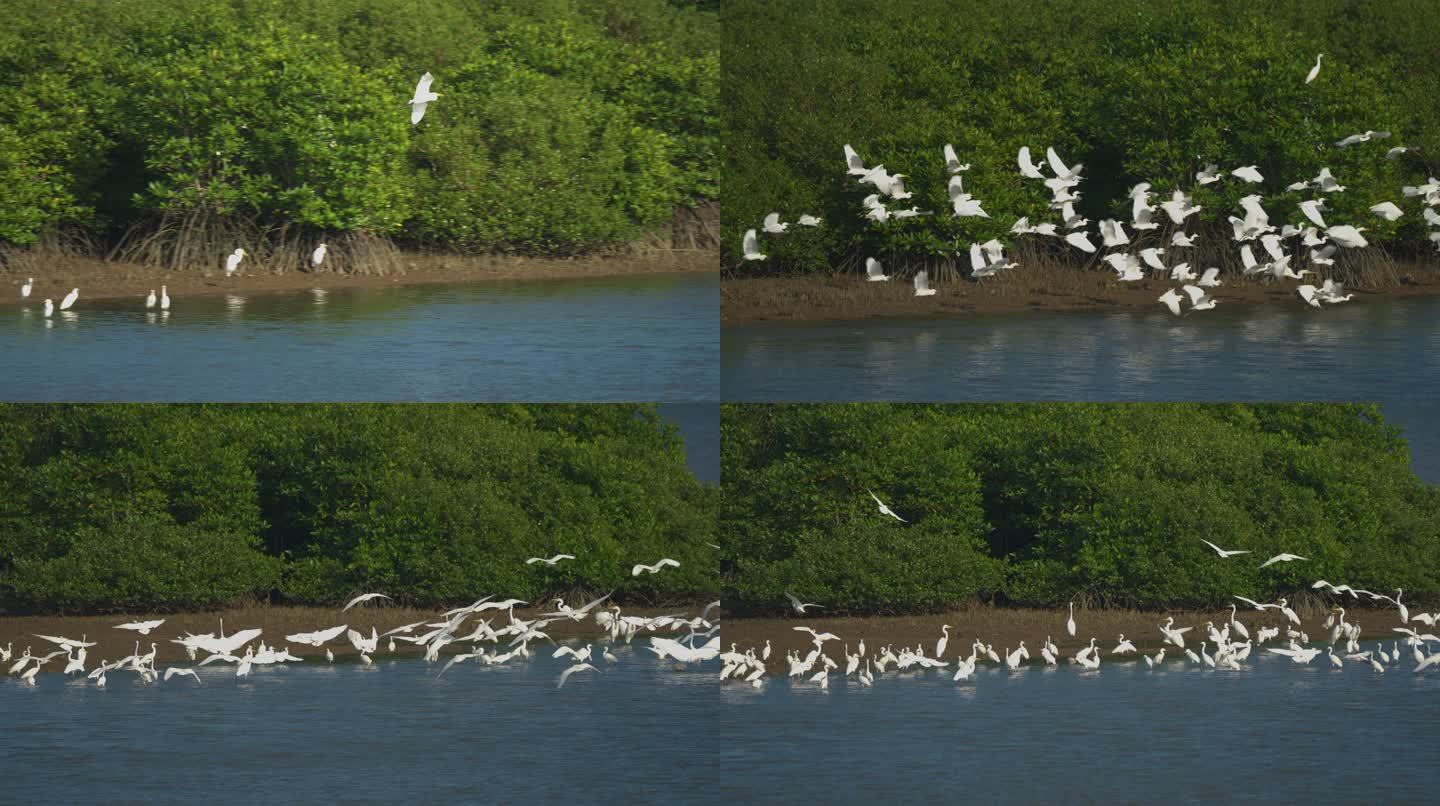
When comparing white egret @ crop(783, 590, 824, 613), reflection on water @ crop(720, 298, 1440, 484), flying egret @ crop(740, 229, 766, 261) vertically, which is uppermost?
flying egret @ crop(740, 229, 766, 261)

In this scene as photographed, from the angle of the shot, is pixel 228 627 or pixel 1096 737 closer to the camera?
pixel 1096 737

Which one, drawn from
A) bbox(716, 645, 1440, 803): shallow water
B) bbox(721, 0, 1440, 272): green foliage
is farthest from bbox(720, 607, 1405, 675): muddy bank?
bbox(721, 0, 1440, 272): green foliage

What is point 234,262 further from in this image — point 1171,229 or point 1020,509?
point 1171,229

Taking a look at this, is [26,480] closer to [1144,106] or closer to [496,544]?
[496,544]

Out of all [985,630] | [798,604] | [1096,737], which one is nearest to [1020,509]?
[985,630]

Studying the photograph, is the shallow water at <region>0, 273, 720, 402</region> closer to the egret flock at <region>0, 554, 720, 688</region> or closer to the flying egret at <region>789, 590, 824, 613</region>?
the egret flock at <region>0, 554, 720, 688</region>

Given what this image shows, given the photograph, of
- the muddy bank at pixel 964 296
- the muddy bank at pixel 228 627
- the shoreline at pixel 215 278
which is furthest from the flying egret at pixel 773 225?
the muddy bank at pixel 228 627

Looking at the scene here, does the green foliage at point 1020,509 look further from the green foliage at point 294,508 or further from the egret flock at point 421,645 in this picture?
the green foliage at point 294,508
